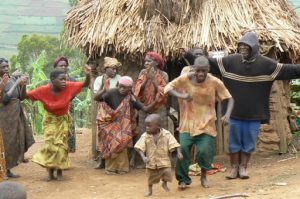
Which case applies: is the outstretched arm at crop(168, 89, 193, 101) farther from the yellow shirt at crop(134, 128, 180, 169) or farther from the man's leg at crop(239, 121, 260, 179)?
the man's leg at crop(239, 121, 260, 179)

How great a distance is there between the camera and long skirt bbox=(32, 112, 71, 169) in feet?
24.7

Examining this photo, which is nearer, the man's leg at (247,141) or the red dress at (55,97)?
the man's leg at (247,141)

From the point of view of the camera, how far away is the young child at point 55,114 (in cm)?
742

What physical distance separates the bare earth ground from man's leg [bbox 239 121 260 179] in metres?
0.15

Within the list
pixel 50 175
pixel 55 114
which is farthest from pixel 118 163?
pixel 55 114

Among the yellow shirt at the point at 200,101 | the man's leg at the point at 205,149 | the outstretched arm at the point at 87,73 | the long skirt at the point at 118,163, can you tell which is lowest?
the long skirt at the point at 118,163

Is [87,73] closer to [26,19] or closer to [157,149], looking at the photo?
[157,149]

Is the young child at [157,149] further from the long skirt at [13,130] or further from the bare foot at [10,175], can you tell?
the bare foot at [10,175]

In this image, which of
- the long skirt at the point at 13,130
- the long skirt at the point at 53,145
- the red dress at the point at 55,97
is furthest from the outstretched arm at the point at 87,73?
the long skirt at the point at 13,130

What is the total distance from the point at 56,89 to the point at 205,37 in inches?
92.9

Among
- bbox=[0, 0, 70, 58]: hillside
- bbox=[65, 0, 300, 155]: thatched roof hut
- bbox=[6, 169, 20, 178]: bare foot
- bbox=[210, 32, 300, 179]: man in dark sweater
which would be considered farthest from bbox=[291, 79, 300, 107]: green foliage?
bbox=[0, 0, 70, 58]: hillside

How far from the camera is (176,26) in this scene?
8.78 meters

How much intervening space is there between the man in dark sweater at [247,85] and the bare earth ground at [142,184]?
44cm

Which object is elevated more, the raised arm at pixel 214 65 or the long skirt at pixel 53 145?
the raised arm at pixel 214 65
